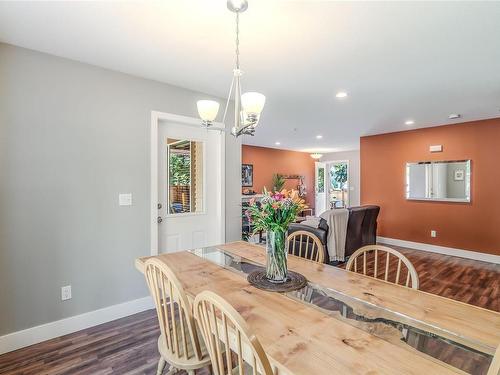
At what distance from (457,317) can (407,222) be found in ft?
16.6

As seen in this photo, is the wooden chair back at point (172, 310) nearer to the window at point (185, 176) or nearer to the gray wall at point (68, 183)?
the gray wall at point (68, 183)

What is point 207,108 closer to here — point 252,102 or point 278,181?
point 252,102

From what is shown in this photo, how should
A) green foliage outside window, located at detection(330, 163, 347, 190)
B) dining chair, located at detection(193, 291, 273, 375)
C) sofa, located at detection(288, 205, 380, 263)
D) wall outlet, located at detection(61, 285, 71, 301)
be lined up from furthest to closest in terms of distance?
green foliage outside window, located at detection(330, 163, 347, 190) < sofa, located at detection(288, 205, 380, 263) < wall outlet, located at detection(61, 285, 71, 301) < dining chair, located at detection(193, 291, 273, 375)

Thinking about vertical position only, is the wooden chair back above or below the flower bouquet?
below

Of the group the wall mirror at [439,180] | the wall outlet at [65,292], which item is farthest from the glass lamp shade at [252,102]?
the wall mirror at [439,180]

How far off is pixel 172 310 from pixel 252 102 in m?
1.33

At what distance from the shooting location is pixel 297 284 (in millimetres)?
1525

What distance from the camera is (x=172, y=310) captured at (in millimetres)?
1365

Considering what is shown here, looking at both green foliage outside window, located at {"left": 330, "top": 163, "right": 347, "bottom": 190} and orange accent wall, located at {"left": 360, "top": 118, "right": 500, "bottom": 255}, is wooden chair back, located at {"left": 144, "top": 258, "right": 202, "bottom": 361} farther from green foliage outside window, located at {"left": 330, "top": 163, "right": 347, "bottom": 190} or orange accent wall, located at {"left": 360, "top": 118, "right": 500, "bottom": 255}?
green foliage outside window, located at {"left": 330, "top": 163, "right": 347, "bottom": 190}

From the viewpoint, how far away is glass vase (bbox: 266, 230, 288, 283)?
152 cm

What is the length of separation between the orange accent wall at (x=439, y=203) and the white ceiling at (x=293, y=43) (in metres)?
1.66

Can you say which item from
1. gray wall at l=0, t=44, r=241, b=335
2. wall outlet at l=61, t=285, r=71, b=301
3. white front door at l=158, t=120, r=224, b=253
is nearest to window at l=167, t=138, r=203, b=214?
white front door at l=158, t=120, r=224, b=253

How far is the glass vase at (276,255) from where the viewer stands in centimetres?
152

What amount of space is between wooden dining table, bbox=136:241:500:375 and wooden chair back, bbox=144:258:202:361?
0.39 feet
